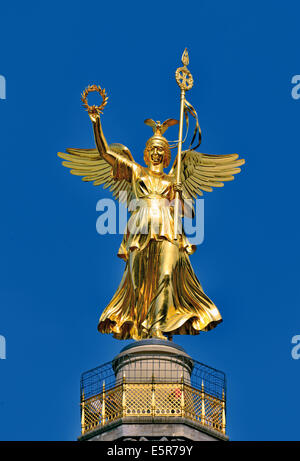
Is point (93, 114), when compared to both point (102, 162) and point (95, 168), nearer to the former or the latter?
point (102, 162)

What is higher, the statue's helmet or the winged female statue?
the statue's helmet

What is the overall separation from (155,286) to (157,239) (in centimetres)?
133

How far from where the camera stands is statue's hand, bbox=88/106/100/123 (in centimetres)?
5616

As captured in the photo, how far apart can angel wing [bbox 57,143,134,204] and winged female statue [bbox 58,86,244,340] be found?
43 mm

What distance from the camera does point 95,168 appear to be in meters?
58.4

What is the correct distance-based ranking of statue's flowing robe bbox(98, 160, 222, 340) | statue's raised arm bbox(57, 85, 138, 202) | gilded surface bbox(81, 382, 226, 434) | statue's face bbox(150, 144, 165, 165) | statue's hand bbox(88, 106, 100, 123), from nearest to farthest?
gilded surface bbox(81, 382, 226, 434) < statue's flowing robe bbox(98, 160, 222, 340) < statue's hand bbox(88, 106, 100, 123) < statue's raised arm bbox(57, 85, 138, 202) < statue's face bbox(150, 144, 165, 165)

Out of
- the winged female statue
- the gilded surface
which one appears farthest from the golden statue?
the gilded surface

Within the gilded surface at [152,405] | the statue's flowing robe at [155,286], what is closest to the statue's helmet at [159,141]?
the statue's flowing robe at [155,286]

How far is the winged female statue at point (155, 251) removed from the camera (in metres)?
55.4

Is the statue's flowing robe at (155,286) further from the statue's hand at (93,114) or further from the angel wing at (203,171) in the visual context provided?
the statue's hand at (93,114)

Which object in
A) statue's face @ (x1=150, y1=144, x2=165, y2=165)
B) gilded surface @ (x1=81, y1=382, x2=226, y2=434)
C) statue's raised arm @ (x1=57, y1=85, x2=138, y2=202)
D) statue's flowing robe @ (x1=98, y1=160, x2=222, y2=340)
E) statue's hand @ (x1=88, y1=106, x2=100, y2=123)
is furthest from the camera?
statue's face @ (x1=150, y1=144, x2=165, y2=165)

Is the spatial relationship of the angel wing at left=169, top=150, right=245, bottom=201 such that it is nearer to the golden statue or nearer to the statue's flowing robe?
the golden statue

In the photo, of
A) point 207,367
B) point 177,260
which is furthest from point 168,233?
point 207,367

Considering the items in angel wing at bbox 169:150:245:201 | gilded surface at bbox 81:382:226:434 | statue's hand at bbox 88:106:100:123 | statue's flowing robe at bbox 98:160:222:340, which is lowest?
gilded surface at bbox 81:382:226:434
